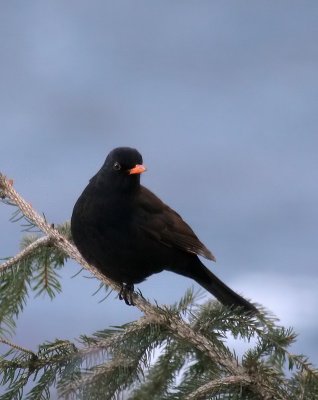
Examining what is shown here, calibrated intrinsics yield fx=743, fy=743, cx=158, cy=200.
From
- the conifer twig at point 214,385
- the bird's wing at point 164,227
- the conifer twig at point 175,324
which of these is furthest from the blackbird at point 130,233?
the conifer twig at point 214,385

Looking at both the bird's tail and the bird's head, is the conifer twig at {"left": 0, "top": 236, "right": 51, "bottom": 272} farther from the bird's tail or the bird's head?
the bird's tail

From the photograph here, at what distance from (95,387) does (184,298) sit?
0.75m

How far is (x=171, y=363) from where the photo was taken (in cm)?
318

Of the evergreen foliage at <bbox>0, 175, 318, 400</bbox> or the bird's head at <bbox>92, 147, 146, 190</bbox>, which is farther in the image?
the bird's head at <bbox>92, 147, 146, 190</bbox>

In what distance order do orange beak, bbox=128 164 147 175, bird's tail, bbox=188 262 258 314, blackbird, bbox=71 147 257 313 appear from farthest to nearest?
orange beak, bbox=128 164 147 175 → blackbird, bbox=71 147 257 313 → bird's tail, bbox=188 262 258 314

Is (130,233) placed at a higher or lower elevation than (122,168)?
lower

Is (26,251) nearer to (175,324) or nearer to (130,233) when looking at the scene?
(130,233)

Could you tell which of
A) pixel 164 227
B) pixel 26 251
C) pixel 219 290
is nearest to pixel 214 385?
pixel 26 251

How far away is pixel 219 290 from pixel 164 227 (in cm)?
49

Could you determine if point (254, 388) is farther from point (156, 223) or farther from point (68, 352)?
point (156, 223)

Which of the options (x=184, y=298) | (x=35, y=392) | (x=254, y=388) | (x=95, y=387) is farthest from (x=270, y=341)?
(x=35, y=392)

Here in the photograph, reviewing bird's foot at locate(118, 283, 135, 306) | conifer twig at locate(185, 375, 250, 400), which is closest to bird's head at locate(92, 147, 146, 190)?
bird's foot at locate(118, 283, 135, 306)

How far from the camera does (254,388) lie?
2.89 meters

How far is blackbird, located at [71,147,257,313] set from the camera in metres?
4.00
